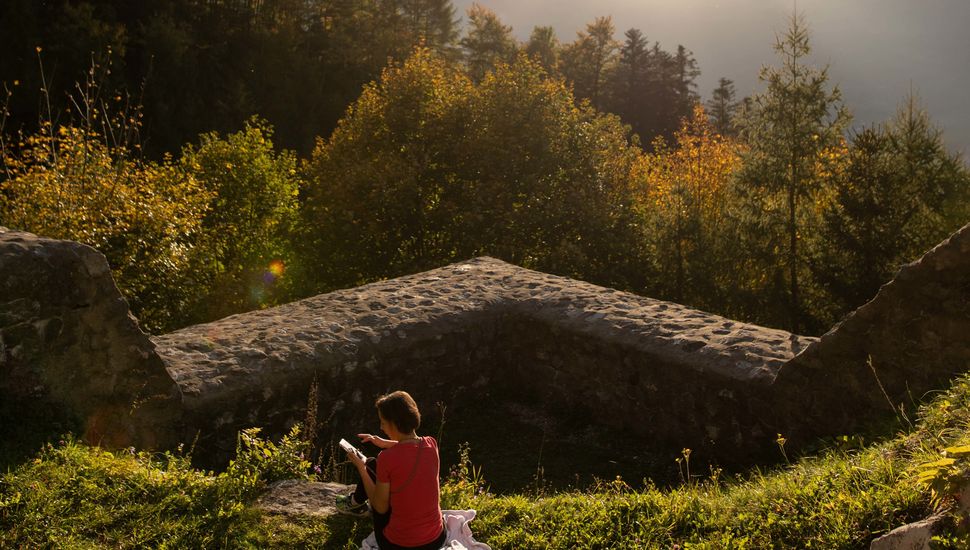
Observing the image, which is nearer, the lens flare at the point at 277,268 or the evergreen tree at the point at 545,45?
the lens flare at the point at 277,268

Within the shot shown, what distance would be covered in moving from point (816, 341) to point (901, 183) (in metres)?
12.6

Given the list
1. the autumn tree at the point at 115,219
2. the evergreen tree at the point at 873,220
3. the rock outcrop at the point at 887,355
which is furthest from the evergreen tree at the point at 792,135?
the rock outcrop at the point at 887,355

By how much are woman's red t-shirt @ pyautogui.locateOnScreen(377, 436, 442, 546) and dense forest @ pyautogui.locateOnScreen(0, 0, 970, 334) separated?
31.3 feet

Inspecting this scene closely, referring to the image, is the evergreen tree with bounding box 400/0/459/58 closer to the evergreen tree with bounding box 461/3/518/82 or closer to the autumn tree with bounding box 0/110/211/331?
the evergreen tree with bounding box 461/3/518/82

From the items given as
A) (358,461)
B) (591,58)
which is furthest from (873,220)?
(591,58)

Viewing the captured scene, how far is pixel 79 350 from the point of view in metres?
6.49

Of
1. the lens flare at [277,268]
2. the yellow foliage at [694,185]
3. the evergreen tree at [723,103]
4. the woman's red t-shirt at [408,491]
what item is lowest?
the lens flare at [277,268]

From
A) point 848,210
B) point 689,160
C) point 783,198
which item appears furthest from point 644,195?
point 848,210

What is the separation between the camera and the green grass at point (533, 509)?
16.0ft

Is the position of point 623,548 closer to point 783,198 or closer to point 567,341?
point 567,341

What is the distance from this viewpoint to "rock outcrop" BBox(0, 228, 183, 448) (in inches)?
242

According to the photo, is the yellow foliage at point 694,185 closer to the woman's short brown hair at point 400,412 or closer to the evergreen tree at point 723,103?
the woman's short brown hair at point 400,412

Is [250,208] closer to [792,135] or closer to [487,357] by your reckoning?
[792,135]

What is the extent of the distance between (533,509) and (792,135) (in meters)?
15.7
